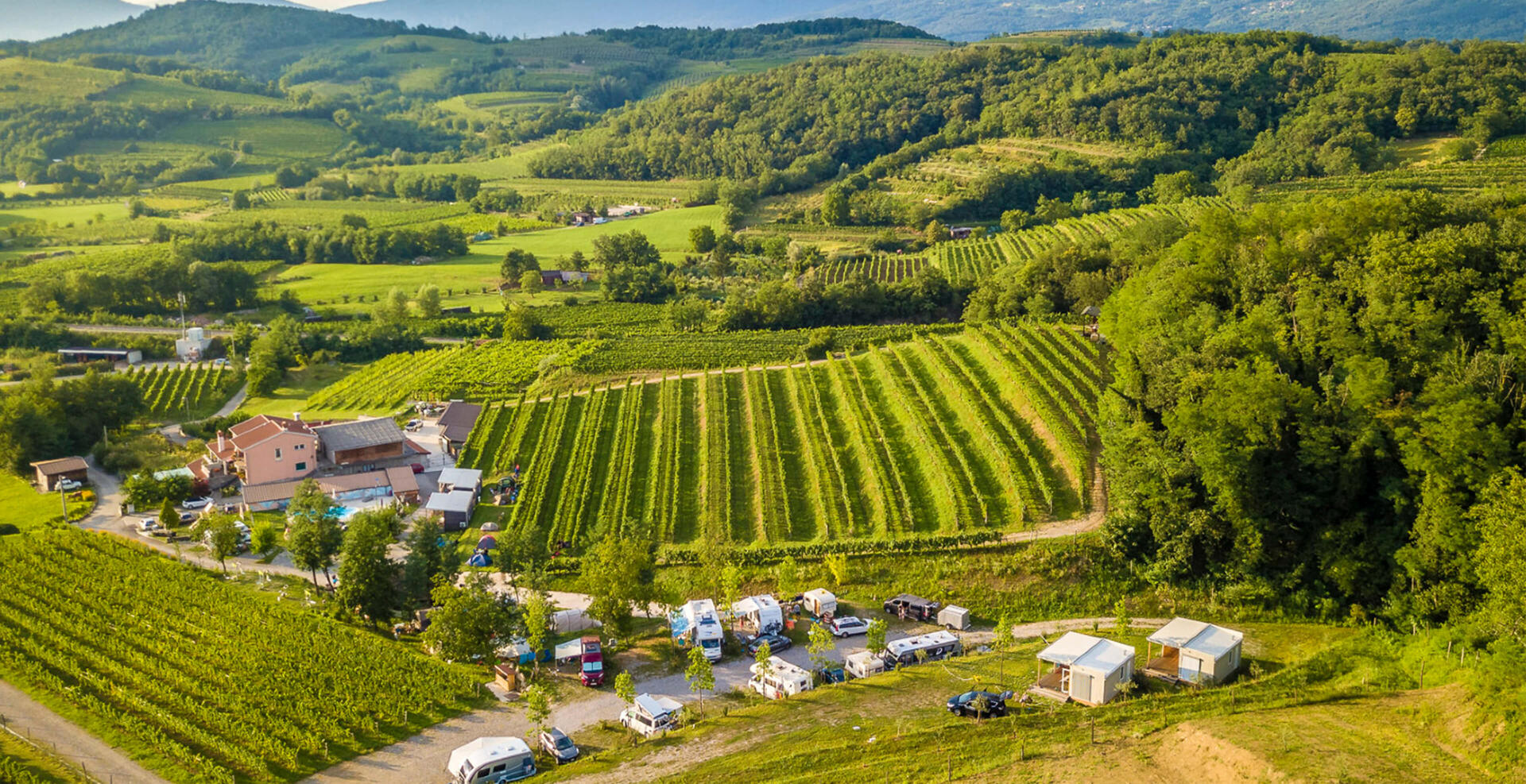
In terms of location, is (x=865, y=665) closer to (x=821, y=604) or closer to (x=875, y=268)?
(x=821, y=604)

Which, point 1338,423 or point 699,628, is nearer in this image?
point 699,628

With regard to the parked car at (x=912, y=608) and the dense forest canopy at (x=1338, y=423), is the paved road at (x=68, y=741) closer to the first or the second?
the parked car at (x=912, y=608)

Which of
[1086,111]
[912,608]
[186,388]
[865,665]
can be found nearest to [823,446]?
[912,608]

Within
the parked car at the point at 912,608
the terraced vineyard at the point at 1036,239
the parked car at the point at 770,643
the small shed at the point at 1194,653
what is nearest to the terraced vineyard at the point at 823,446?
the parked car at the point at 912,608

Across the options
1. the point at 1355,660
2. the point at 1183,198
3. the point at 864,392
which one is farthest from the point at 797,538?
the point at 1183,198

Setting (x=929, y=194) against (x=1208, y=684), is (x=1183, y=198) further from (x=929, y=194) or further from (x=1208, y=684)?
(x=1208, y=684)

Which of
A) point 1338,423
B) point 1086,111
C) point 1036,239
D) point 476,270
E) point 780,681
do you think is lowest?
point 780,681
